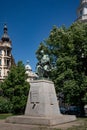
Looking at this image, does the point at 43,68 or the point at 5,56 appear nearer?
the point at 43,68

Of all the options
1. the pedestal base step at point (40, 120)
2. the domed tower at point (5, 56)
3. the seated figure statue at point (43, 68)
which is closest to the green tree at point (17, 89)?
the seated figure statue at point (43, 68)

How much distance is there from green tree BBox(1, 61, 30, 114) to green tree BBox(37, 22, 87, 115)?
9.35 meters

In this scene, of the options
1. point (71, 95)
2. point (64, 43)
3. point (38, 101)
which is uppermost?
point (64, 43)

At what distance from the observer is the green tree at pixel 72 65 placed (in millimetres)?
32469

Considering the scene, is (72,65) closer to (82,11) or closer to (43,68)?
(43,68)

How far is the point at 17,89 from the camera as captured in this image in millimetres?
43969

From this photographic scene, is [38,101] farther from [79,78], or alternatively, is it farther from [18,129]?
[79,78]

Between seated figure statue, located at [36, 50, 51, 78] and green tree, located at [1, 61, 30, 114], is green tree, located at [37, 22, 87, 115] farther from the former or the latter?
green tree, located at [1, 61, 30, 114]

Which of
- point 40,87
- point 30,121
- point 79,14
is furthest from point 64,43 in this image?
point 79,14

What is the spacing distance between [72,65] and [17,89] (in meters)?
13.1

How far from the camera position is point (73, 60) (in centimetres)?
3353

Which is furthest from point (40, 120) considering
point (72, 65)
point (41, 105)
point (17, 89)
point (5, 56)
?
point (5, 56)

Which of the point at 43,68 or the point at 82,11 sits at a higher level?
the point at 82,11

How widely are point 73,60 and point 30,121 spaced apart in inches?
642
